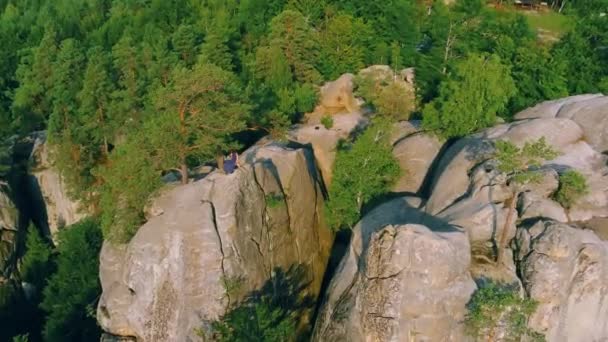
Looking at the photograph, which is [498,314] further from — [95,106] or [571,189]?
[95,106]

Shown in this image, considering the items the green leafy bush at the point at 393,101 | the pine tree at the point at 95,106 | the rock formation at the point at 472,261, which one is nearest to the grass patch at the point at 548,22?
the green leafy bush at the point at 393,101

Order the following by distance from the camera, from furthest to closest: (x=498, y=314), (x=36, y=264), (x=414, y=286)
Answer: (x=36, y=264)
(x=414, y=286)
(x=498, y=314)

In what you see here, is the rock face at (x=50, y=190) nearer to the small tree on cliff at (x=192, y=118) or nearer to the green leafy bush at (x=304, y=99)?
the small tree on cliff at (x=192, y=118)

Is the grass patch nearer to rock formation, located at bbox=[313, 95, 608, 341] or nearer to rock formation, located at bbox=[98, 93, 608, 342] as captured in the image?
rock formation, located at bbox=[98, 93, 608, 342]

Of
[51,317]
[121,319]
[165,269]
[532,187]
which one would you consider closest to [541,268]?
[532,187]

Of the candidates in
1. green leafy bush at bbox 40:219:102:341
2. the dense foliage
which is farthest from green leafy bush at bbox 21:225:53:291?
the dense foliage

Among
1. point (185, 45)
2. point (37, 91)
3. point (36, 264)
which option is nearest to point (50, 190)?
point (36, 264)
